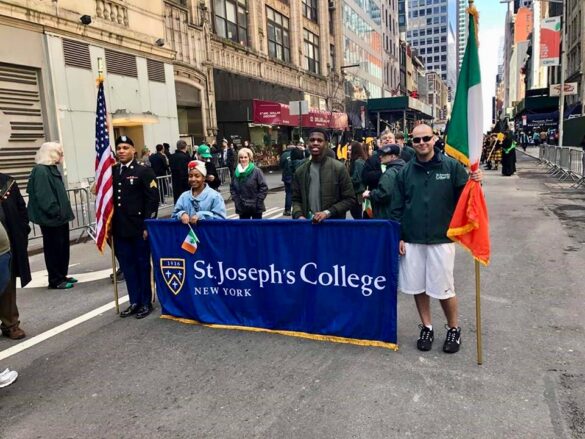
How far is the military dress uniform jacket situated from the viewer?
5.64 meters

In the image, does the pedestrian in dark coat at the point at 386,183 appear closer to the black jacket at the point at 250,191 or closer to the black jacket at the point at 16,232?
the black jacket at the point at 250,191

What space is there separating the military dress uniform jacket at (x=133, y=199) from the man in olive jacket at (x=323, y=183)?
5.65ft

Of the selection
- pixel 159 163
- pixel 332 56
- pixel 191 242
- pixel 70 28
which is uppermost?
pixel 332 56

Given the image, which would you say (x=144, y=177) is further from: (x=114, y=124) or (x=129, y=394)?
(x=114, y=124)

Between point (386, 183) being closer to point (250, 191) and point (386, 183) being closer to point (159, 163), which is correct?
point (250, 191)

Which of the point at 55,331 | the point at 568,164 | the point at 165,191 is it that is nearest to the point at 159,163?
the point at 165,191

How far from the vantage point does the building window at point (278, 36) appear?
33.0 m

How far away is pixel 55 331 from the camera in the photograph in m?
5.45

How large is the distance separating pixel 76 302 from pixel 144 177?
2.09 meters

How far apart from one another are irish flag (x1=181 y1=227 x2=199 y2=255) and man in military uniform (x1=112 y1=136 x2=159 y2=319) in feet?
1.96

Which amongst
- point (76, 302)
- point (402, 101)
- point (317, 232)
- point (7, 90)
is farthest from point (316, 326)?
point (402, 101)

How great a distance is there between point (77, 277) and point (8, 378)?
154 inches

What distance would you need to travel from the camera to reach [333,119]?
3722cm

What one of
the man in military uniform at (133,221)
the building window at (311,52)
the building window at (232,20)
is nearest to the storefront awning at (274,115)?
the building window at (232,20)
